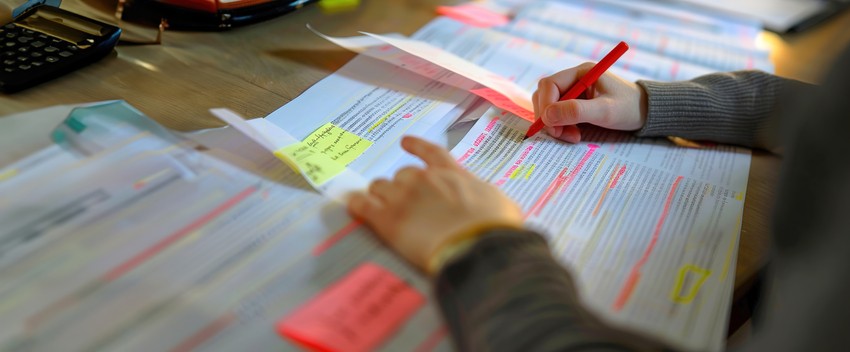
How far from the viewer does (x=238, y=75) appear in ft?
2.35

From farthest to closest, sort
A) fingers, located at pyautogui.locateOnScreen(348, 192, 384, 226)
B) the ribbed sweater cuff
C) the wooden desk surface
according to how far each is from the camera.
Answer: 1. the ribbed sweater cuff
2. the wooden desk surface
3. fingers, located at pyautogui.locateOnScreen(348, 192, 384, 226)

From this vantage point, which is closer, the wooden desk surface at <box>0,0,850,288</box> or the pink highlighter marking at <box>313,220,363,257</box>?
the pink highlighter marking at <box>313,220,363,257</box>

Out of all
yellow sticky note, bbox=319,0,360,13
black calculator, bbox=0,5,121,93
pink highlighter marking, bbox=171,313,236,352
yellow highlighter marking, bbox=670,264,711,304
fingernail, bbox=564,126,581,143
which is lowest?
yellow highlighter marking, bbox=670,264,711,304

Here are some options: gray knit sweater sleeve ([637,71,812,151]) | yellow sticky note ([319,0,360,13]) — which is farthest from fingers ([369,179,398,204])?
yellow sticky note ([319,0,360,13])

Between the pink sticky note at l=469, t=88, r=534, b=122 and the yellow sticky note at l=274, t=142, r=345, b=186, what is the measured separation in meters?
0.22

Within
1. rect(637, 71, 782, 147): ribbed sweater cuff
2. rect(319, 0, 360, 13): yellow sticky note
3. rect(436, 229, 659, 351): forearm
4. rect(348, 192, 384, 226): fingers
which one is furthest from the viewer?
rect(319, 0, 360, 13): yellow sticky note

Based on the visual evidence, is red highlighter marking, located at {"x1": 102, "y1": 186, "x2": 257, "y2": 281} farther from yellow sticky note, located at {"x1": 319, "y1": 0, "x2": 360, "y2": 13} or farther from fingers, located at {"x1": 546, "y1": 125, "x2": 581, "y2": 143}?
yellow sticky note, located at {"x1": 319, "y1": 0, "x2": 360, "y2": 13}

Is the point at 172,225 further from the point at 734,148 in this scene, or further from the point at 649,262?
the point at 734,148

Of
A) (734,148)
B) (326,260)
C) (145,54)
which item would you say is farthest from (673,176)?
(145,54)

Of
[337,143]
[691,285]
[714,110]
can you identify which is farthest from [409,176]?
[714,110]

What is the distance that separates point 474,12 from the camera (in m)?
0.98

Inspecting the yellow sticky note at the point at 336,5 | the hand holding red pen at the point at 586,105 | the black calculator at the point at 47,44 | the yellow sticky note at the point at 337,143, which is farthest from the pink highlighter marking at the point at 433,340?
the yellow sticky note at the point at 336,5

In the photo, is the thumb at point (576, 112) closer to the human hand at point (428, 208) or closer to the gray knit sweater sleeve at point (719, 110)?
the gray knit sweater sleeve at point (719, 110)

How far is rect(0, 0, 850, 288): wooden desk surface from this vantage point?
60cm
